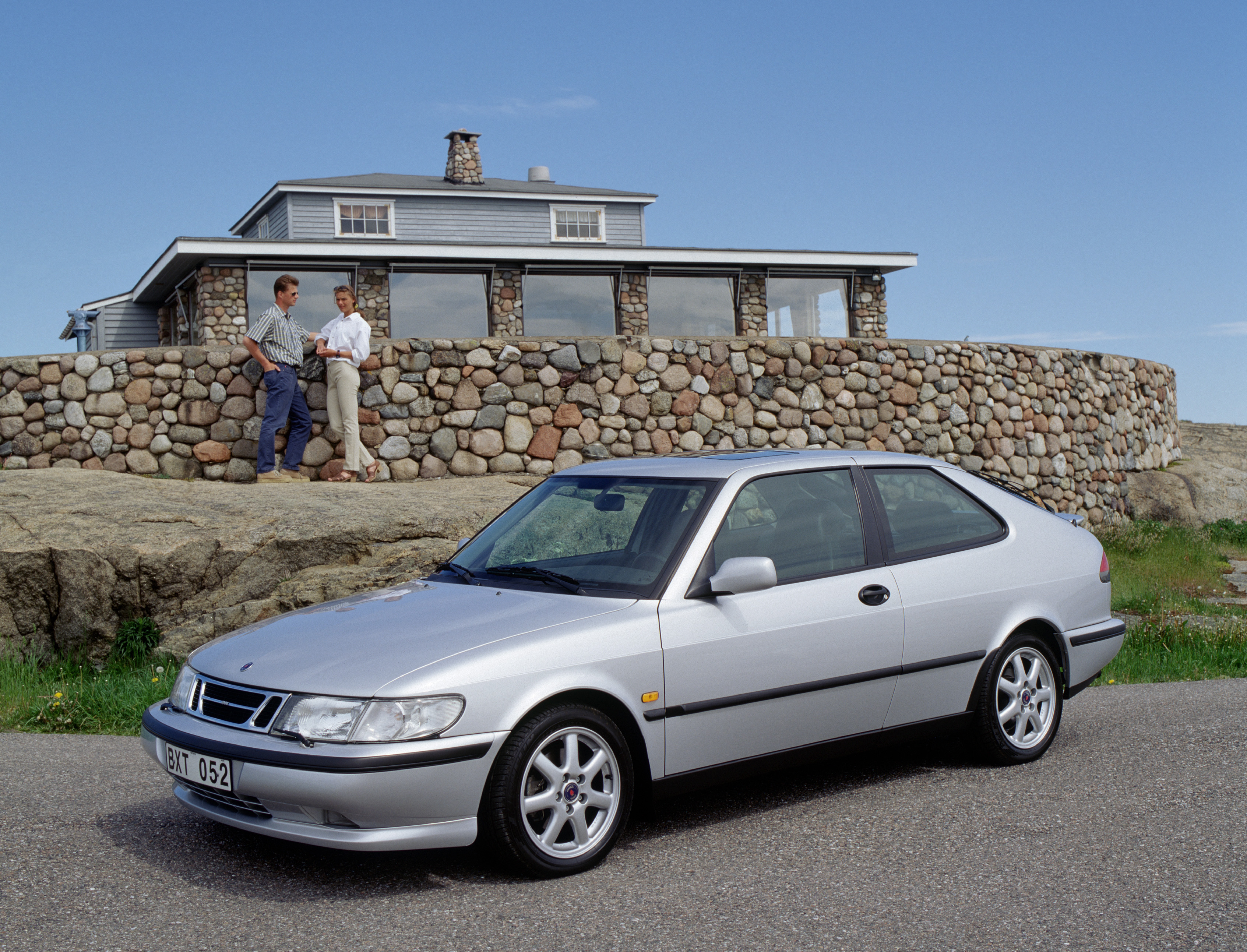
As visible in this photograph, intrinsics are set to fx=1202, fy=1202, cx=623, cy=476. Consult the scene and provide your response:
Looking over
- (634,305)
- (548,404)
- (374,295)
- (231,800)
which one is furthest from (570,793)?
(634,305)

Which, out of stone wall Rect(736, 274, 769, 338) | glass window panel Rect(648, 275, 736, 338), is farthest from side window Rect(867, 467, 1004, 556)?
stone wall Rect(736, 274, 769, 338)

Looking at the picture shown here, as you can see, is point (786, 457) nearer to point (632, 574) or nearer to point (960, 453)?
point (632, 574)

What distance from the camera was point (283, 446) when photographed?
12.2 metres

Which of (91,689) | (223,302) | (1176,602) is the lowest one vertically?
(1176,602)

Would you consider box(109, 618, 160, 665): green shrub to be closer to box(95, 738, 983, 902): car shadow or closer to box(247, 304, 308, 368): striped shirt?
box(95, 738, 983, 902): car shadow

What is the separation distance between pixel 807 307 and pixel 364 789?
22.8 m

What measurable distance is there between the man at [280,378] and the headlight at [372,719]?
8.03 m

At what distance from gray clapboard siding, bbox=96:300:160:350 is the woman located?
1651cm

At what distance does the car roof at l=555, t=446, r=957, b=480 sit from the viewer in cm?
499

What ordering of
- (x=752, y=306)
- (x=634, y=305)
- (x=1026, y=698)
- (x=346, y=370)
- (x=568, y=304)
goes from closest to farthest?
1. (x=1026, y=698)
2. (x=346, y=370)
3. (x=568, y=304)
4. (x=634, y=305)
5. (x=752, y=306)

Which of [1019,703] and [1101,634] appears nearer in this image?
[1019,703]

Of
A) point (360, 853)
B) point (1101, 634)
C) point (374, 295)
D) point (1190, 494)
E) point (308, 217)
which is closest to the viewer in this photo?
point (360, 853)

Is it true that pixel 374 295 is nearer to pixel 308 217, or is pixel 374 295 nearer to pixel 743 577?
pixel 308 217

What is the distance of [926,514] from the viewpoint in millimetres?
5336
